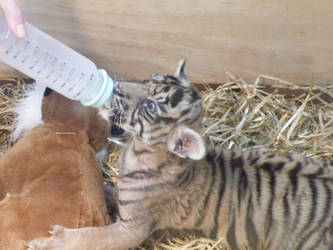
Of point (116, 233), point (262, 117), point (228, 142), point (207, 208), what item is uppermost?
point (262, 117)

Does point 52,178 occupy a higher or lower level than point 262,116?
lower

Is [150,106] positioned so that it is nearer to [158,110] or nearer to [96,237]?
[158,110]

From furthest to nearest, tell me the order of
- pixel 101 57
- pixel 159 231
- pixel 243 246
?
1. pixel 101 57
2. pixel 159 231
3. pixel 243 246

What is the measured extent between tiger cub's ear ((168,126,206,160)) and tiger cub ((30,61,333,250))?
12 cm

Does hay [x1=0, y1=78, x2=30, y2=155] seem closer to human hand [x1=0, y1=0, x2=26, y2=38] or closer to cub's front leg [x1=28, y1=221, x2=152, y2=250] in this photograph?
cub's front leg [x1=28, y1=221, x2=152, y2=250]

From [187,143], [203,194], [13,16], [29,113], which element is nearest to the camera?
[13,16]

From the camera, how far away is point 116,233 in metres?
2.18

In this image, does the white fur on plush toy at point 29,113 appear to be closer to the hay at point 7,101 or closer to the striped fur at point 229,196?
the hay at point 7,101

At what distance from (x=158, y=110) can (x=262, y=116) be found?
114 centimetres

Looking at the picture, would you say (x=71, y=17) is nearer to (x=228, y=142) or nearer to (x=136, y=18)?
(x=136, y=18)

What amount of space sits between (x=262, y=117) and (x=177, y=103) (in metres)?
1.08

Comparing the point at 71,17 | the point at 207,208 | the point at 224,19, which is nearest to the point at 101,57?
the point at 71,17

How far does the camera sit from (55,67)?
209 cm

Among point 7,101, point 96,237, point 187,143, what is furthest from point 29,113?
point 187,143
